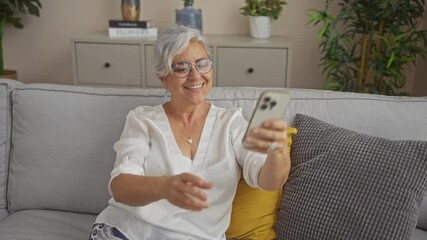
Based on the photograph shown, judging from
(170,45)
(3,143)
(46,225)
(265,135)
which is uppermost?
(170,45)

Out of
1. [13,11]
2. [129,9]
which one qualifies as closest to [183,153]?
[129,9]

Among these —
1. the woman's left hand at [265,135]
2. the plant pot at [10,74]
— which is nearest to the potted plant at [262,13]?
the plant pot at [10,74]

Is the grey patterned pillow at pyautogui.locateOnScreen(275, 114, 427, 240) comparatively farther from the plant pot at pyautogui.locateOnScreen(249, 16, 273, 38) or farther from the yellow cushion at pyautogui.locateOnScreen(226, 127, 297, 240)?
the plant pot at pyautogui.locateOnScreen(249, 16, 273, 38)

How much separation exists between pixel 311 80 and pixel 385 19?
0.77 metres

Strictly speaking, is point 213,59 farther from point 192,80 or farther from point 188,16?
A: point 192,80

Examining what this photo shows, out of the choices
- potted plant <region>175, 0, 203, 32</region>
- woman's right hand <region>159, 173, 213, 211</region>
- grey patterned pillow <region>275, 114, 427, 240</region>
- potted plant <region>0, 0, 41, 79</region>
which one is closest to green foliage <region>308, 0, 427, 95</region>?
potted plant <region>175, 0, 203, 32</region>

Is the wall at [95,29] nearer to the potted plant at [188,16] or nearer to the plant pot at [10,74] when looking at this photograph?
Answer: the plant pot at [10,74]

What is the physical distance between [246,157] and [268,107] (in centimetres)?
38

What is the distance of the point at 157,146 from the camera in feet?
4.26

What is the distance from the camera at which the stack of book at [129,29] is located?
9.11 ft

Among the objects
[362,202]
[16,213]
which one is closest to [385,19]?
[362,202]

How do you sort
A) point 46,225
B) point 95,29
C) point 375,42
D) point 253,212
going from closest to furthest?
point 253,212 < point 46,225 < point 375,42 < point 95,29

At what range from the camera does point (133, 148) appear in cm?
127

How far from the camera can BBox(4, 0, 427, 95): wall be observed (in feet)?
9.84
